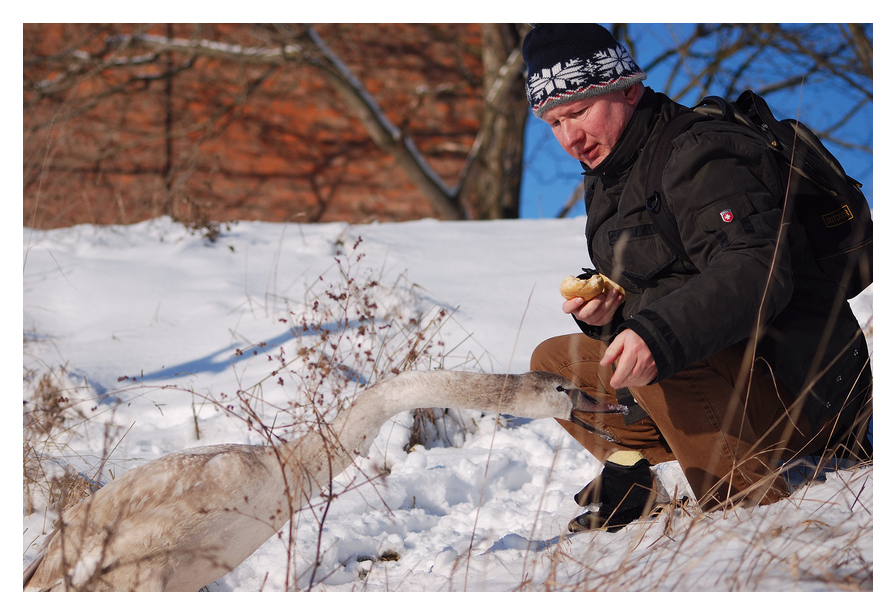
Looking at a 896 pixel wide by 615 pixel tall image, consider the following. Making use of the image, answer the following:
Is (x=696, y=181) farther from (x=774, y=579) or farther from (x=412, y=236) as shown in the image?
(x=412, y=236)

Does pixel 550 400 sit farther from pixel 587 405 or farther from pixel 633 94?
pixel 633 94

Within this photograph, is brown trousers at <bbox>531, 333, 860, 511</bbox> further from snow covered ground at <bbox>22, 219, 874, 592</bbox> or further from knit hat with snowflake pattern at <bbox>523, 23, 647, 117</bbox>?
knit hat with snowflake pattern at <bbox>523, 23, 647, 117</bbox>

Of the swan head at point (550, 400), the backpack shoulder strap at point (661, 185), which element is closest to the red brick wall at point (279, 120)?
the swan head at point (550, 400)

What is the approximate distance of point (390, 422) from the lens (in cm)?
361

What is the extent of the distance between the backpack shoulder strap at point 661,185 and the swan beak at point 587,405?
0.66 m

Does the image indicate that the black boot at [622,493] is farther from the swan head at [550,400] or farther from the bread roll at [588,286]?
the bread roll at [588,286]

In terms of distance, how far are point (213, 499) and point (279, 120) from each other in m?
11.1

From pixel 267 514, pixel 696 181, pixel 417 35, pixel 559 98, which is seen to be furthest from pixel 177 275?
pixel 417 35

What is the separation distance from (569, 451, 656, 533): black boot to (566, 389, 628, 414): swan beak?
36cm

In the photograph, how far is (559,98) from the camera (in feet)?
7.29

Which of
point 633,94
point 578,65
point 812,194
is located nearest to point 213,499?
point 578,65

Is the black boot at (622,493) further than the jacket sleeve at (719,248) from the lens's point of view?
Yes

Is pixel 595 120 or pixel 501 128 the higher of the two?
pixel 501 128

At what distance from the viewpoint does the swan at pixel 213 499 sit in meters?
2.12
